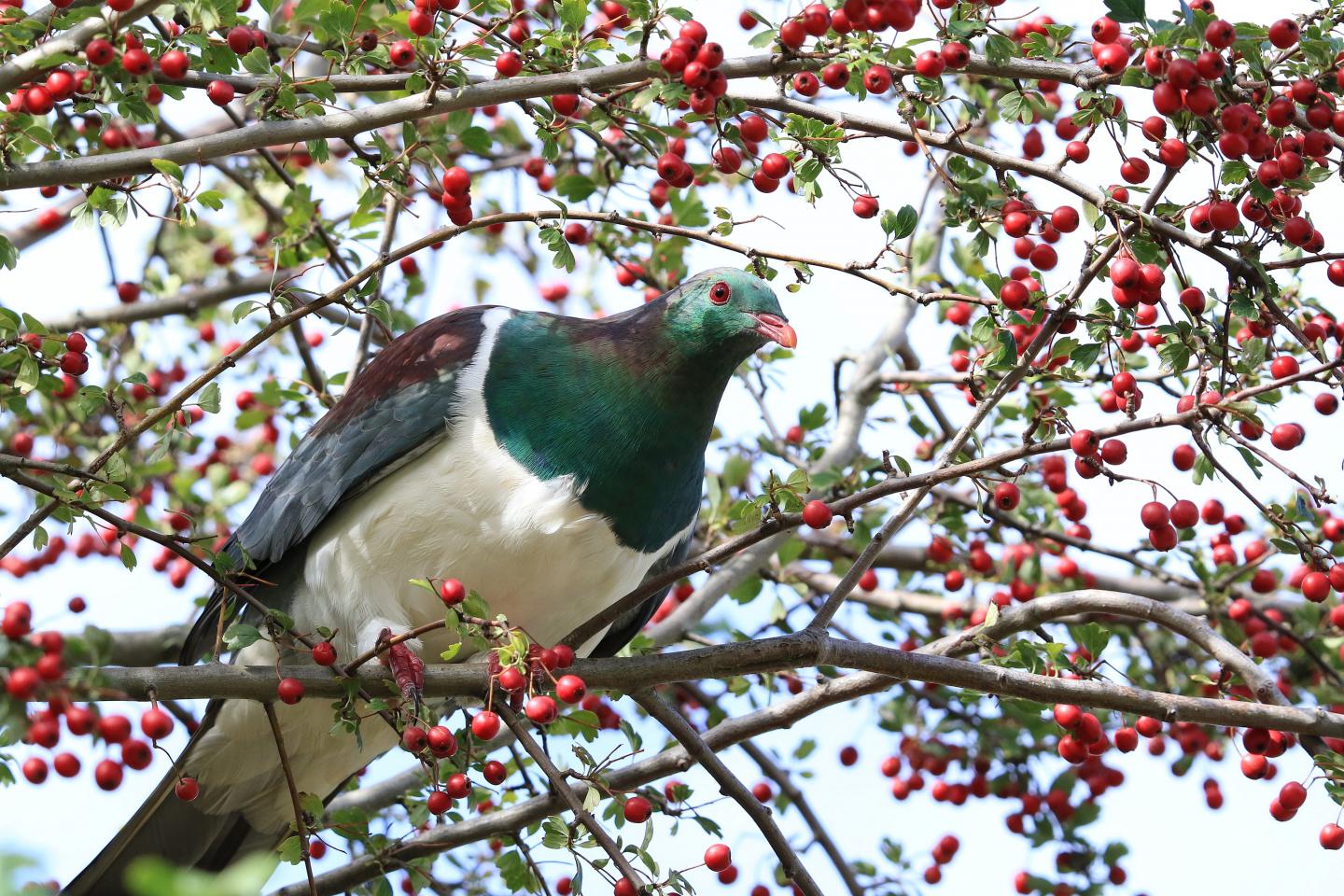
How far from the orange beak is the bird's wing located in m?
0.75

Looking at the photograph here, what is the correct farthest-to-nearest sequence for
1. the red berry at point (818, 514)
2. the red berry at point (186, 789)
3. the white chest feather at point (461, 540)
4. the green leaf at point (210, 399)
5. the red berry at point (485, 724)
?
the white chest feather at point (461, 540) < the red berry at point (186, 789) < the green leaf at point (210, 399) < the red berry at point (485, 724) < the red berry at point (818, 514)

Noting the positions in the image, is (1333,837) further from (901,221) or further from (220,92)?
(220,92)

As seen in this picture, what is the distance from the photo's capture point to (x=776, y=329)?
3.58 metres

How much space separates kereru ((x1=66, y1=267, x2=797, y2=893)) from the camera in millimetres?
3521

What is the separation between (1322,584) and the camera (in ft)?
9.71

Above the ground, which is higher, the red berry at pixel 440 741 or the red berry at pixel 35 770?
the red berry at pixel 35 770

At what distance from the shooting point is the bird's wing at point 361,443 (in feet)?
11.8

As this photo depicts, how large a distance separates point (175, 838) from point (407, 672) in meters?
1.32

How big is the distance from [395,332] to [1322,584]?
3047 millimetres

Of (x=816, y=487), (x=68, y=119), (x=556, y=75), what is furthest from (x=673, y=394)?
(x=68, y=119)

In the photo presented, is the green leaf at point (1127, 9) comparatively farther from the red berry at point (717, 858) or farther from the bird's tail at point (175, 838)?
the bird's tail at point (175, 838)

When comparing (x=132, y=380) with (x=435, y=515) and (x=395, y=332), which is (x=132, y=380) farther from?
(x=395, y=332)

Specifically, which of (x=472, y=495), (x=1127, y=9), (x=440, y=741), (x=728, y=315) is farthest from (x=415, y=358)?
(x=1127, y=9)

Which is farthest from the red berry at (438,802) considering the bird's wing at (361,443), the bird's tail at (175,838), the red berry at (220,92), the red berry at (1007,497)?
the red berry at (220,92)
